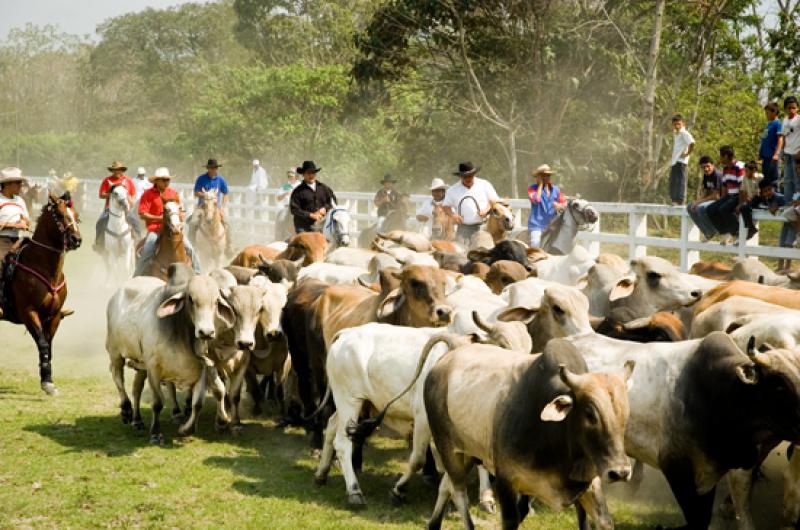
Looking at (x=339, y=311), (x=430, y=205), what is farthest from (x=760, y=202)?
(x=430, y=205)

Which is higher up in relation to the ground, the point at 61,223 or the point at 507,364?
the point at 61,223

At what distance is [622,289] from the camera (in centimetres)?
993

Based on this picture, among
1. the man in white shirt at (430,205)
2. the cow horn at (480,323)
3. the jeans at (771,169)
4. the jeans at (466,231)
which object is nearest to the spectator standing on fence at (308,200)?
the man in white shirt at (430,205)

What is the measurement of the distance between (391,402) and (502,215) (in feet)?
23.7

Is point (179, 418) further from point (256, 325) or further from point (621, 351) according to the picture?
point (621, 351)

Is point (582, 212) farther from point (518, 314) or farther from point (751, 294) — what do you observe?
point (518, 314)

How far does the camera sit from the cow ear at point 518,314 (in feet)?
27.2

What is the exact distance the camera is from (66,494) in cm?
826

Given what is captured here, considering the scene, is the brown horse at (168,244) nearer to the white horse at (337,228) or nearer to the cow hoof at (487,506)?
the white horse at (337,228)

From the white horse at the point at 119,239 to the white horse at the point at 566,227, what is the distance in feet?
29.8

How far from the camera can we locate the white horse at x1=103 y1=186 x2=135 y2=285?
20.3m

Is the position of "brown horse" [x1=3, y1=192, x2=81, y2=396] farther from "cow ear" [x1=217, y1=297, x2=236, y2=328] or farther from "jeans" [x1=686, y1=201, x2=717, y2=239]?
"jeans" [x1=686, y1=201, x2=717, y2=239]

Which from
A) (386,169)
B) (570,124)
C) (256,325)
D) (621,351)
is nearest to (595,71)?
(570,124)

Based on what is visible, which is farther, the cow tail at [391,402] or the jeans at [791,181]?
the jeans at [791,181]
